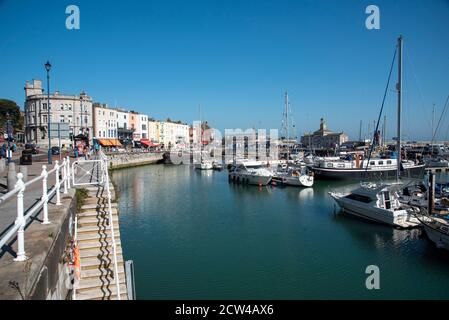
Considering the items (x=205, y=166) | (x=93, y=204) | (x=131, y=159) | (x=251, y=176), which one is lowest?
(x=251, y=176)

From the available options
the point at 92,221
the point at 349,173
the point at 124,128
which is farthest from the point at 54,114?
the point at 92,221

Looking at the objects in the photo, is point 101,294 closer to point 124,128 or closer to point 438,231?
point 438,231

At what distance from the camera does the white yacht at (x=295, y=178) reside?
A: 42.8 meters

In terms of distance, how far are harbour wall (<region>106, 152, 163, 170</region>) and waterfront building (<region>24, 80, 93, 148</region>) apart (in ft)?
23.4

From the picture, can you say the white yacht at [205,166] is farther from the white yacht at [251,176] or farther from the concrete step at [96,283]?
the concrete step at [96,283]

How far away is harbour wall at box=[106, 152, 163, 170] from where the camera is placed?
6839 cm

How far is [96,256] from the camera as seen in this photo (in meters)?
8.22

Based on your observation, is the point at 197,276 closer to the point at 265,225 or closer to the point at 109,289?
the point at 109,289

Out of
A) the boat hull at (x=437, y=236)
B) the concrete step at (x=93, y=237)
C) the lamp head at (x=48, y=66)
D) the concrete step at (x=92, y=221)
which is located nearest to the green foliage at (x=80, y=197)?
the concrete step at (x=92, y=221)

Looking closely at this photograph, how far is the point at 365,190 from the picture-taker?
84.5 ft

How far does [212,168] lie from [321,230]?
48416 mm

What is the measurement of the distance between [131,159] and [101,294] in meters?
71.7

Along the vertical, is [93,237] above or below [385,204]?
above

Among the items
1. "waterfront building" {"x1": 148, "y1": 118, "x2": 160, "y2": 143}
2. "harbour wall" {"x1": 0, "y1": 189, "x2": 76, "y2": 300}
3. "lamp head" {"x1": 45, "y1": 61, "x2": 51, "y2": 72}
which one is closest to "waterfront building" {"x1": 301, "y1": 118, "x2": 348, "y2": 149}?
"waterfront building" {"x1": 148, "y1": 118, "x2": 160, "y2": 143}
